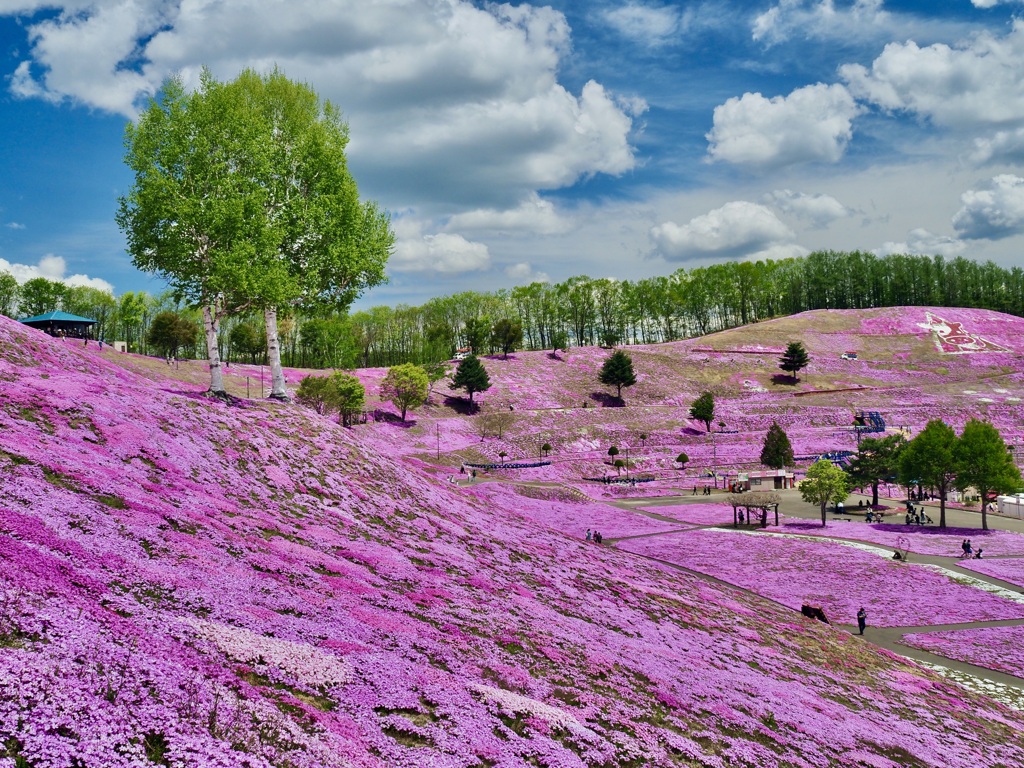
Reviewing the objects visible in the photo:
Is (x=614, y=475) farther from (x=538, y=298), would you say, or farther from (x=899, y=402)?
(x=538, y=298)

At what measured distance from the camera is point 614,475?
270ft

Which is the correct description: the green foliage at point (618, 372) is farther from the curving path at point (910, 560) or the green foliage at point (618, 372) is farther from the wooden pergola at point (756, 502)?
the wooden pergola at point (756, 502)

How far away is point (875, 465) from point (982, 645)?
3996 cm

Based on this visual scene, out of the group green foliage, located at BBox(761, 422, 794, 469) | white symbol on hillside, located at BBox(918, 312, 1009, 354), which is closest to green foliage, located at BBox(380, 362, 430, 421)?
green foliage, located at BBox(761, 422, 794, 469)

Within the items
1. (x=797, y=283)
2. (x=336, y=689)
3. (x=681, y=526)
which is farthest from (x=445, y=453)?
(x=797, y=283)

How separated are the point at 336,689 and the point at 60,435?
47.8ft

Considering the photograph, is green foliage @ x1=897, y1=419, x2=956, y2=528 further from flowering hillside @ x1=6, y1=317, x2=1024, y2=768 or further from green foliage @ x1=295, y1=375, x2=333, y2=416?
green foliage @ x1=295, y1=375, x2=333, y2=416

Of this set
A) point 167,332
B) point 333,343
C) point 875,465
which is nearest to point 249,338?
point 333,343

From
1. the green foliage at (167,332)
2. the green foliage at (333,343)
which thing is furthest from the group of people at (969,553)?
the green foliage at (167,332)

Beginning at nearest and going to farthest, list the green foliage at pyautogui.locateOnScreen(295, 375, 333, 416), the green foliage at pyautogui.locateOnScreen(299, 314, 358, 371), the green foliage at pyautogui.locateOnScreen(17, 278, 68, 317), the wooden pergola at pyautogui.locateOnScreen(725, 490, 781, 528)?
the wooden pergola at pyautogui.locateOnScreen(725, 490, 781, 528), the green foliage at pyautogui.locateOnScreen(295, 375, 333, 416), the green foliage at pyautogui.locateOnScreen(299, 314, 358, 371), the green foliage at pyautogui.locateOnScreen(17, 278, 68, 317)

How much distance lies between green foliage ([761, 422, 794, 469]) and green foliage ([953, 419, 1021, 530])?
24.2m

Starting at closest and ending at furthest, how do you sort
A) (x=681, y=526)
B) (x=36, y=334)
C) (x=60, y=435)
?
(x=60, y=435), (x=36, y=334), (x=681, y=526)

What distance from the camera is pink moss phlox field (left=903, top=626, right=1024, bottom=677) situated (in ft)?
92.7

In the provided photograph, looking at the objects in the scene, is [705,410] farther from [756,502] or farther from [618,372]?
[756,502]
